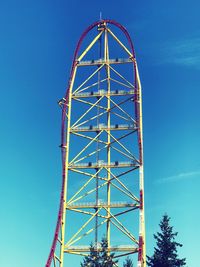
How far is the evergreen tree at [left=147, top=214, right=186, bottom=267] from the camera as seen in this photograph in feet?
147

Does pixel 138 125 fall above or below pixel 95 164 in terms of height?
above

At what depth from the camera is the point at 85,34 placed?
61625mm

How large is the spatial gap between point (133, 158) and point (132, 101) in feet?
21.6

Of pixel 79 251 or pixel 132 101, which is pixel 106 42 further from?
pixel 79 251

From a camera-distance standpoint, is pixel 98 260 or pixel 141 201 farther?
pixel 141 201

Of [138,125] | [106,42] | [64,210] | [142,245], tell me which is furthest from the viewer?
[106,42]

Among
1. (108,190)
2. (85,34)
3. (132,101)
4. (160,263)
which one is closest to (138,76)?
(132,101)

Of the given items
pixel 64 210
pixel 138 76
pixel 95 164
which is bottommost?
pixel 64 210

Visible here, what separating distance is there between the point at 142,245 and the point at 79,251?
606 centimetres

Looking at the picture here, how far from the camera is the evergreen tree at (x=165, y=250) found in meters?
44.9

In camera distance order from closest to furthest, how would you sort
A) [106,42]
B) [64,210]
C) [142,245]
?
[142,245] → [64,210] → [106,42]

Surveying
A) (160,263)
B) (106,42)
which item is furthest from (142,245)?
(106,42)

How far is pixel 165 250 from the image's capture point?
149 ft

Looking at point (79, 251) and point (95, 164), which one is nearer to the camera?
point (79, 251)
